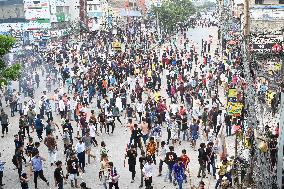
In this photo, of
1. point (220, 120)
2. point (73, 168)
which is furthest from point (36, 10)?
point (73, 168)

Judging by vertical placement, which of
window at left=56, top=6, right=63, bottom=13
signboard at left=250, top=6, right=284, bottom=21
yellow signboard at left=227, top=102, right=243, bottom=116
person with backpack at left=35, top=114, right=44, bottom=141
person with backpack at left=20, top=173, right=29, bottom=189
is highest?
window at left=56, top=6, right=63, bottom=13

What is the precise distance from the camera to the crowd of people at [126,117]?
14172mm

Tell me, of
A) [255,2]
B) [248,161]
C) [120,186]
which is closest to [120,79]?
[120,186]

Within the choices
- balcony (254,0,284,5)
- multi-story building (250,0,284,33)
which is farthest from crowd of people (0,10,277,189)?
balcony (254,0,284,5)

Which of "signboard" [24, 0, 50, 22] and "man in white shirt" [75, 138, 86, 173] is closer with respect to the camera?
"man in white shirt" [75, 138, 86, 173]

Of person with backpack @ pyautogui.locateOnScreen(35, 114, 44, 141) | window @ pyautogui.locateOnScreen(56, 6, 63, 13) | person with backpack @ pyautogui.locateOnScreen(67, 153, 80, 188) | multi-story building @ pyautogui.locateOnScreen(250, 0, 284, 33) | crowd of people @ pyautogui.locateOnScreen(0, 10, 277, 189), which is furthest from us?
window @ pyautogui.locateOnScreen(56, 6, 63, 13)

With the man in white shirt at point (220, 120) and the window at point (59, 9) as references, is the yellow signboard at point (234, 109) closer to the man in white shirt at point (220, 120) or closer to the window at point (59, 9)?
the man in white shirt at point (220, 120)

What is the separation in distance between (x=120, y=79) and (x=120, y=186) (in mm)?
14263

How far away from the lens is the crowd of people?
1417cm

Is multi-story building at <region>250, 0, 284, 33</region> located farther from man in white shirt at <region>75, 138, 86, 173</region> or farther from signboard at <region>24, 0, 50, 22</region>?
signboard at <region>24, 0, 50, 22</region>

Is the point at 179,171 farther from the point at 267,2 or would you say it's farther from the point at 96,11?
the point at 96,11

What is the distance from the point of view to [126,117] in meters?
22.1

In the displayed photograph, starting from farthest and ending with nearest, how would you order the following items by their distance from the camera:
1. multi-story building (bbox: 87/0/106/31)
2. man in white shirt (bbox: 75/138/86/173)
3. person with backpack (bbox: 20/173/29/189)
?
1. multi-story building (bbox: 87/0/106/31)
2. man in white shirt (bbox: 75/138/86/173)
3. person with backpack (bbox: 20/173/29/189)

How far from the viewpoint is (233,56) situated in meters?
37.0
